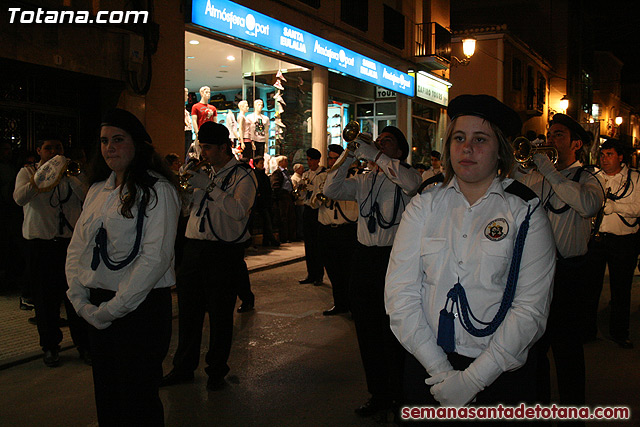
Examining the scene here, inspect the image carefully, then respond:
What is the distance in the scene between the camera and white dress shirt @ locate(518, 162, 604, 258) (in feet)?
14.0

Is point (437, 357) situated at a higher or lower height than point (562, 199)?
lower

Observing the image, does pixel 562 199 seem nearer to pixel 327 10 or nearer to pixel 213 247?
pixel 213 247

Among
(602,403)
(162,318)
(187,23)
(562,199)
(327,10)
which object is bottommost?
(602,403)

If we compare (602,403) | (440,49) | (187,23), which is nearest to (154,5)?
(187,23)

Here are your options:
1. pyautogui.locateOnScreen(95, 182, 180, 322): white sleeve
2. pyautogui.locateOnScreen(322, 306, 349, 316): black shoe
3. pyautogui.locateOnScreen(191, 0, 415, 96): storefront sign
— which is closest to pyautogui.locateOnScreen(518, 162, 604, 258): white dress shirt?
pyautogui.locateOnScreen(95, 182, 180, 322): white sleeve

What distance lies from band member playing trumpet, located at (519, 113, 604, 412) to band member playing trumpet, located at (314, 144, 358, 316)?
3569mm

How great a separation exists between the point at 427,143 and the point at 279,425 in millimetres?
21659

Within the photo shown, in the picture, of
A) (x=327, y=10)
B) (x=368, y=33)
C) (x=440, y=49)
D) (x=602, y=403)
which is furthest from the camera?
(x=440, y=49)

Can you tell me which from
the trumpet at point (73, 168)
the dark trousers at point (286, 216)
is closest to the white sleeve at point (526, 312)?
the trumpet at point (73, 168)

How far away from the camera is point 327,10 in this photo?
16906 millimetres

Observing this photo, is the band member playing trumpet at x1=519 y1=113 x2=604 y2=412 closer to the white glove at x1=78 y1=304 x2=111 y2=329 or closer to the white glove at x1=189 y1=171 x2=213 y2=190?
the white glove at x1=189 y1=171 x2=213 y2=190

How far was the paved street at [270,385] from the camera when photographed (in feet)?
14.6

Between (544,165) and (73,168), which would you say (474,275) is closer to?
(544,165)

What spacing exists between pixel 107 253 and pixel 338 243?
545 cm
